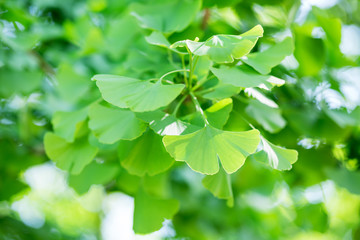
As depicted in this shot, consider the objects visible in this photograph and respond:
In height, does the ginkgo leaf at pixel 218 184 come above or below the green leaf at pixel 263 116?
below

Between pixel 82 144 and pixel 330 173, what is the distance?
0.61m

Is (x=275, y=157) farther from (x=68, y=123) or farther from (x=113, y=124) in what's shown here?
(x=68, y=123)

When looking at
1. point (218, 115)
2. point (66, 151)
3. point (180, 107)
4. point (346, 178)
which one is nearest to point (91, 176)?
point (66, 151)

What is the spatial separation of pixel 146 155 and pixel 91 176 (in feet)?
0.75

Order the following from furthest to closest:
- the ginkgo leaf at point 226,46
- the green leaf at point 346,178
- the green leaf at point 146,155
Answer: the green leaf at point 346,178
the green leaf at point 146,155
the ginkgo leaf at point 226,46

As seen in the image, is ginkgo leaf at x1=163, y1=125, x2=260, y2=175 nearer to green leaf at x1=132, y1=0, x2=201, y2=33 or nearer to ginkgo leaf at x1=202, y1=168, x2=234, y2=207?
ginkgo leaf at x1=202, y1=168, x2=234, y2=207

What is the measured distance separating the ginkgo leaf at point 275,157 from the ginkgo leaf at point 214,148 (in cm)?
3

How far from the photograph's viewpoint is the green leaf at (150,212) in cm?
69

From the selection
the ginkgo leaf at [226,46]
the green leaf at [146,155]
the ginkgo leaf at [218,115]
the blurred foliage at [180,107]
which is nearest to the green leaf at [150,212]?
the blurred foliage at [180,107]

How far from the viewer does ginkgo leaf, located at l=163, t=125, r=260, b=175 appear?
0.47 metres

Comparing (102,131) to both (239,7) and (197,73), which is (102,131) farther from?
(239,7)

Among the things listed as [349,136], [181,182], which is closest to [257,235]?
[181,182]

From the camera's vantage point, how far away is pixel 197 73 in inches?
22.8

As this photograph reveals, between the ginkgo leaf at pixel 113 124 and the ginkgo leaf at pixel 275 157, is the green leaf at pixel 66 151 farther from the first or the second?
the ginkgo leaf at pixel 275 157
